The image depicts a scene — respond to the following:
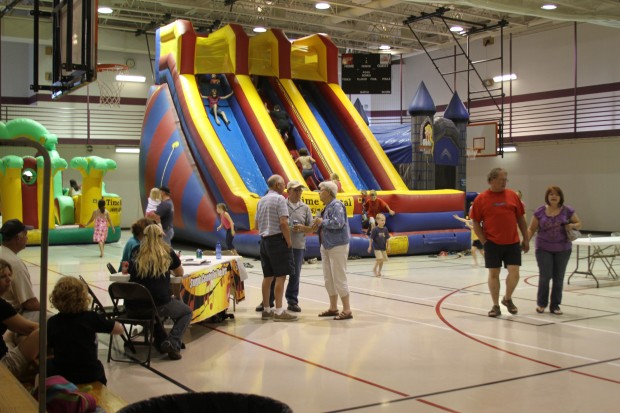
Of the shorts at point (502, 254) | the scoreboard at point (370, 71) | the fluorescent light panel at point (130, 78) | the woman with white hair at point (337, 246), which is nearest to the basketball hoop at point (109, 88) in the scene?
the fluorescent light panel at point (130, 78)

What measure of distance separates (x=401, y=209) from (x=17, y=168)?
28.5ft

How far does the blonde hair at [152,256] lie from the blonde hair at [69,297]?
1710mm

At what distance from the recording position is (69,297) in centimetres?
455

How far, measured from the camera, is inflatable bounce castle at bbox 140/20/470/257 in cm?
1475

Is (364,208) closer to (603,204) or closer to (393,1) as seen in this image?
(393,1)

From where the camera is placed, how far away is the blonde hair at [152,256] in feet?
20.7

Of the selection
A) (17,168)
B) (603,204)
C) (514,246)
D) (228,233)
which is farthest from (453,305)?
(603,204)

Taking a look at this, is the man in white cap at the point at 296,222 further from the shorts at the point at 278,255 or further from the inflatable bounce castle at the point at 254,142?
the inflatable bounce castle at the point at 254,142

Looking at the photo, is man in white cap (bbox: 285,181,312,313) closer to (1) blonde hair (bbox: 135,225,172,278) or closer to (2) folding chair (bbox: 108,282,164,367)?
(1) blonde hair (bbox: 135,225,172,278)

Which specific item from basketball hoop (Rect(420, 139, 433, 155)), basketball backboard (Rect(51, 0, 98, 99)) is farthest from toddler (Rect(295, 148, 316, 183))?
basketball backboard (Rect(51, 0, 98, 99))

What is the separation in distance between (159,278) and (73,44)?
272 cm

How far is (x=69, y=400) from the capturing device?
3523mm

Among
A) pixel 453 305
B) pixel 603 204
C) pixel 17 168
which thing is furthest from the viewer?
pixel 603 204

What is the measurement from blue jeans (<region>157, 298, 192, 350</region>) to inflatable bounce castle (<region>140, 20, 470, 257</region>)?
7282mm
